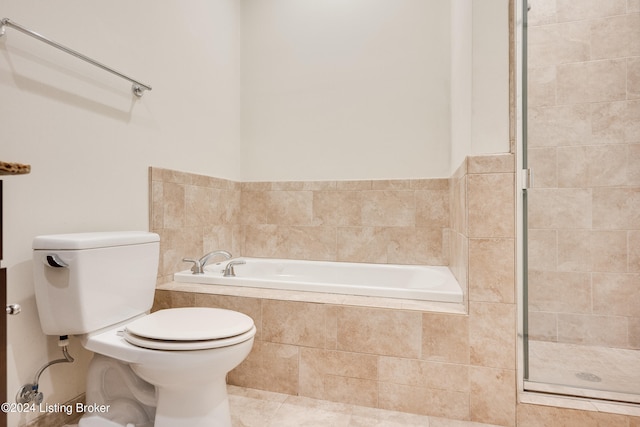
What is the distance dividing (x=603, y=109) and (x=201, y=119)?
2.51m

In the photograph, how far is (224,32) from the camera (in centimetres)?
248

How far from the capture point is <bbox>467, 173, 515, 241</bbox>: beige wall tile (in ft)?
4.38

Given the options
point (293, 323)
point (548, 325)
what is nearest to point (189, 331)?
point (293, 323)

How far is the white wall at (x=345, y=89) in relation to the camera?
228 centimetres

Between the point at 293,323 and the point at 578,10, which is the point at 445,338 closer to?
the point at 293,323

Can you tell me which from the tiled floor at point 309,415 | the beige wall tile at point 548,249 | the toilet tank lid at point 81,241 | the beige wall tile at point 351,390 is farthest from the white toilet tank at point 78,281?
the beige wall tile at point 548,249

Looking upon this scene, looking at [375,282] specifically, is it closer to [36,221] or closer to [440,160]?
[440,160]

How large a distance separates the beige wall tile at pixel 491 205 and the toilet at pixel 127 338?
995 millimetres

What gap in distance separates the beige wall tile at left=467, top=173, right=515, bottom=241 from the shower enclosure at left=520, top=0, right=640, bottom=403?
691mm

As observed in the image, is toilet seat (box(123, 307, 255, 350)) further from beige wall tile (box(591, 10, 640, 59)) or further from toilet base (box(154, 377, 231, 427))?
beige wall tile (box(591, 10, 640, 59))

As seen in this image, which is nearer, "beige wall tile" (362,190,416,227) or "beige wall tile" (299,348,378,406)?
"beige wall tile" (299,348,378,406)

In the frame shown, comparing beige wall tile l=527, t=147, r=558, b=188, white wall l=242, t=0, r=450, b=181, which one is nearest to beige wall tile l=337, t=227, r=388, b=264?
white wall l=242, t=0, r=450, b=181

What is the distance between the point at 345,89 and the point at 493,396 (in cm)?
205

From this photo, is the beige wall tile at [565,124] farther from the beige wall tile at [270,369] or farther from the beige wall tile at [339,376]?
the beige wall tile at [270,369]
